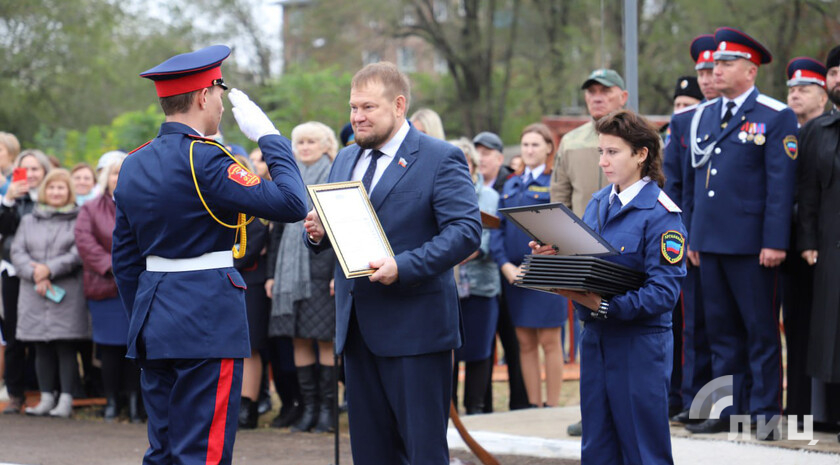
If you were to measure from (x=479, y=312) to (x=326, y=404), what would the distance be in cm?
141

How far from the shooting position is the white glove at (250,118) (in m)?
4.17

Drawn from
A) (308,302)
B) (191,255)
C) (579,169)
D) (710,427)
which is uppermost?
(579,169)

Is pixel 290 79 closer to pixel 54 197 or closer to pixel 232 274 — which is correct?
pixel 54 197

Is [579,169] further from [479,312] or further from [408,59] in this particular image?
[408,59]

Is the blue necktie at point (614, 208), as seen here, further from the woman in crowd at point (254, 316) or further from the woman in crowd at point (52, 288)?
the woman in crowd at point (52, 288)

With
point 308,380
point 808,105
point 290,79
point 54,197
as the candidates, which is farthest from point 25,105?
point 808,105

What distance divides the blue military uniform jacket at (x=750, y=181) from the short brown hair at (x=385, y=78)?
2.46 meters

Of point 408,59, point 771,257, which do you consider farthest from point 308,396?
point 408,59

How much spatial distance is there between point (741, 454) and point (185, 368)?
10.4ft

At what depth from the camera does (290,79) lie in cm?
2259

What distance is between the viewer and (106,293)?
26.6 feet

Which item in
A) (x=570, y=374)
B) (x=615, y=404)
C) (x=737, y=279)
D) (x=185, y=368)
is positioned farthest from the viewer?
(x=570, y=374)

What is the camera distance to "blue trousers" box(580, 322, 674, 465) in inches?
168

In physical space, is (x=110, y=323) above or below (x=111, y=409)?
above
